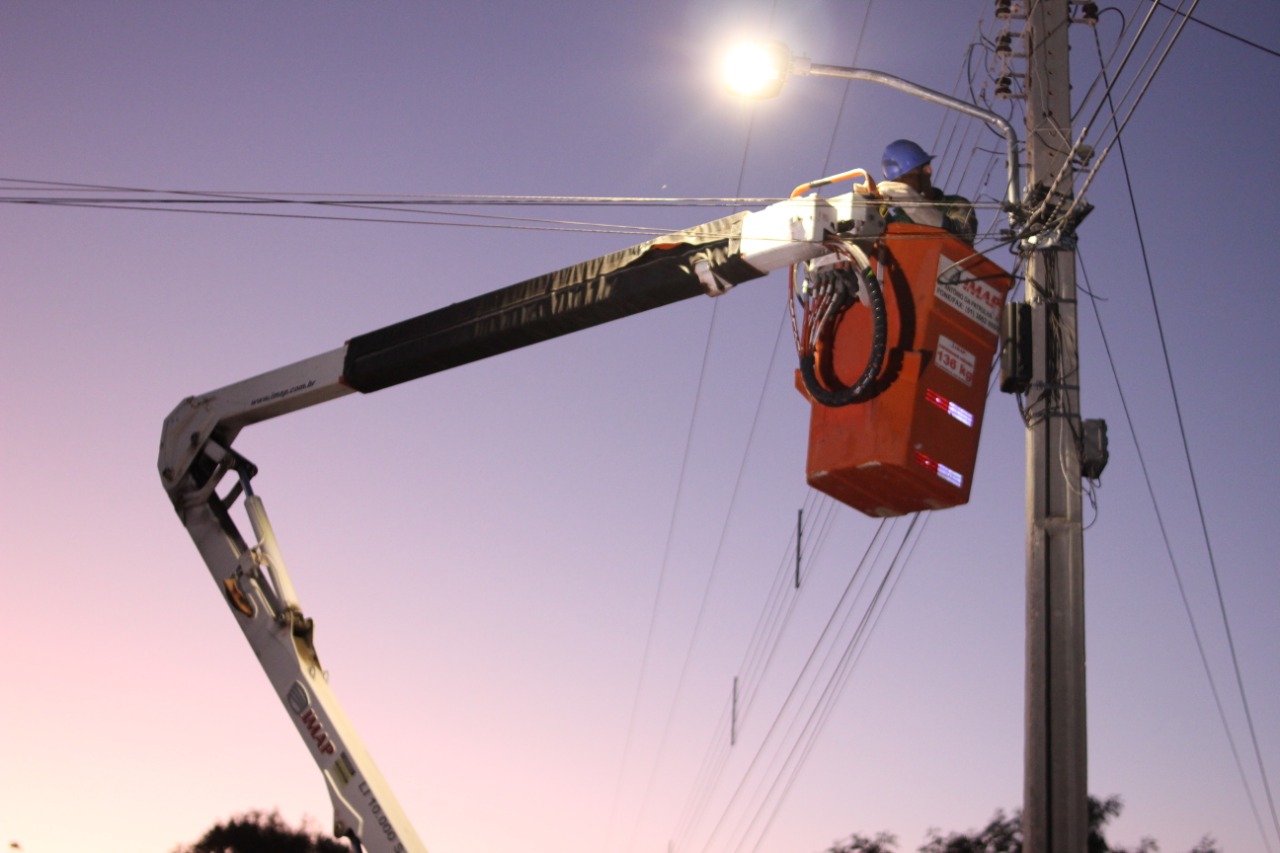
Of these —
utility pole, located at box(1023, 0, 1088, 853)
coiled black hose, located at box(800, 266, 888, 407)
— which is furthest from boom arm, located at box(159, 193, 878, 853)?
utility pole, located at box(1023, 0, 1088, 853)

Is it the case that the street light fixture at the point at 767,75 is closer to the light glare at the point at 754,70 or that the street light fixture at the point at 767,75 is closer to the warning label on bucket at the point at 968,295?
the light glare at the point at 754,70

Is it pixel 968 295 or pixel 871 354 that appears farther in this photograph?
pixel 968 295

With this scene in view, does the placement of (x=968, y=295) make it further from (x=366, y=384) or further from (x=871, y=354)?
(x=366, y=384)

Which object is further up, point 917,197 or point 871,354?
point 917,197

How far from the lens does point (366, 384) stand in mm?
12086

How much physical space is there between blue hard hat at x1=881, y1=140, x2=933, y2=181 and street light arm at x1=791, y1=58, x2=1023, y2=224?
2.46 ft

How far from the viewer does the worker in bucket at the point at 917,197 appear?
9.59 metres

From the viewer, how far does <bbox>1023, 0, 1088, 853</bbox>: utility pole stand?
888cm

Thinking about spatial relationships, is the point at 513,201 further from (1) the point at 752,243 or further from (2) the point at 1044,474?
(2) the point at 1044,474

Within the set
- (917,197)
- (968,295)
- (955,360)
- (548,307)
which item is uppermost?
(917,197)

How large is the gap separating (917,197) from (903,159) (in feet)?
1.66

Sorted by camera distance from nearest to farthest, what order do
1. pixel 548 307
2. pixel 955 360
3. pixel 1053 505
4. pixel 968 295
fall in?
pixel 955 360
pixel 968 295
pixel 1053 505
pixel 548 307

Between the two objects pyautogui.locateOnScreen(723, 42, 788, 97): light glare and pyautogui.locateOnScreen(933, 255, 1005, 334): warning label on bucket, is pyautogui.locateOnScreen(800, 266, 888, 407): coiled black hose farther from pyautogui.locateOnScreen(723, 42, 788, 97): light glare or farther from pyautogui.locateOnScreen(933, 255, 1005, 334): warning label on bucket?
pyautogui.locateOnScreen(723, 42, 788, 97): light glare

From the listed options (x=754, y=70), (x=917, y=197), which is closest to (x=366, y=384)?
(x=754, y=70)
